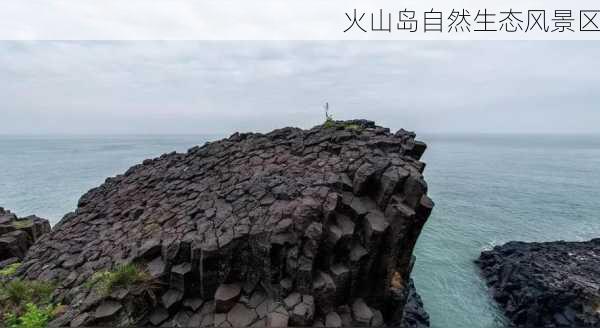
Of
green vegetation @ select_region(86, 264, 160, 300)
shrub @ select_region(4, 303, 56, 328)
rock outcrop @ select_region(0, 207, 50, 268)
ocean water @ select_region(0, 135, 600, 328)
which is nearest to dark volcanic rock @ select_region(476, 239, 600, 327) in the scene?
ocean water @ select_region(0, 135, 600, 328)

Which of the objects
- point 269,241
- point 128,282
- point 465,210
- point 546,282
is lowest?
point 465,210

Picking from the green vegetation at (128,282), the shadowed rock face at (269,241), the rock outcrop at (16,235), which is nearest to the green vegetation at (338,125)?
the shadowed rock face at (269,241)

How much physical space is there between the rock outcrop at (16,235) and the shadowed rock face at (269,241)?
187 inches

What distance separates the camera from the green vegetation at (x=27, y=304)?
9.39m

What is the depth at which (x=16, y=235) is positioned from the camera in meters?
18.7

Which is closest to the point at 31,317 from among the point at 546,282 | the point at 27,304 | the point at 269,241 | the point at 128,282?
the point at 27,304

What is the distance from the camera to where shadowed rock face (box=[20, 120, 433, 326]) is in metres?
9.78

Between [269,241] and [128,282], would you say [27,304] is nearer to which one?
[128,282]

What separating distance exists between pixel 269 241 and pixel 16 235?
1779 cm

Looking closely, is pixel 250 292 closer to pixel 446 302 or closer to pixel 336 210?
pixel 336 210

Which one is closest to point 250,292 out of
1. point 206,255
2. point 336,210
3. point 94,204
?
point 206,255

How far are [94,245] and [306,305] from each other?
31.6 feet

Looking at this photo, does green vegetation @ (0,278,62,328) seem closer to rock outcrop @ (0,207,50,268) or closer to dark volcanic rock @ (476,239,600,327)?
rock outcrop @ (0,207,50,268)

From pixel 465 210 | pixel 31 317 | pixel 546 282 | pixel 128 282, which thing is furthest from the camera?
pixel 465 210
